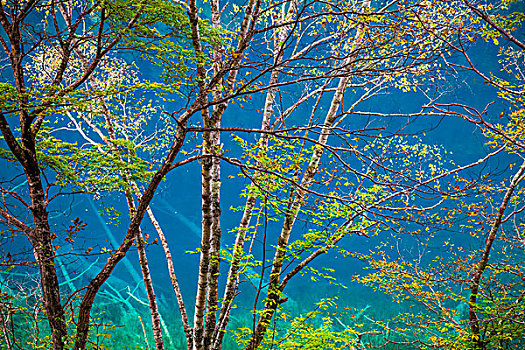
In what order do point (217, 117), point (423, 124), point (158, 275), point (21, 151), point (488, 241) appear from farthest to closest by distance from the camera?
point (423, 124) < point (158, 275) < point (488, 241) < point (217, 117) < point (21, 151)

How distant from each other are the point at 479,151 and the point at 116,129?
88.5ft

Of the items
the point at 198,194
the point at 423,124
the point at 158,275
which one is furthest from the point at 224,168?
the point at 423,124

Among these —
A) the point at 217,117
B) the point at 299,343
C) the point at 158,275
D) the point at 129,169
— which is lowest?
the point at 299,343

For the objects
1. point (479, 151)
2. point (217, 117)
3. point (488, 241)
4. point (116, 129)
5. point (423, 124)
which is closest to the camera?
point (217, 117)

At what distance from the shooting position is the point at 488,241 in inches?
221

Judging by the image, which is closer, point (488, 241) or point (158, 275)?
point (488, 241)

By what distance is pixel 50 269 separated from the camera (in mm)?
3709

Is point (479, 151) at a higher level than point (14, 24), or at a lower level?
higher

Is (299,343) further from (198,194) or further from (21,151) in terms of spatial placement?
(198,194)

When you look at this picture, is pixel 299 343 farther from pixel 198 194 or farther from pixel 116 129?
pixel 198 194

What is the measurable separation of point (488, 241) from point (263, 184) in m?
4.09

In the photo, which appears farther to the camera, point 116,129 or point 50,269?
point 116,129

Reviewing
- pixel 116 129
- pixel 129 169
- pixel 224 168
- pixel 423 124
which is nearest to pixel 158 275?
pixel 224 168

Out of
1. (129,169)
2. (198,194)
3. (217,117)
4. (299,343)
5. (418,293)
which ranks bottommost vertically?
(299,343)
